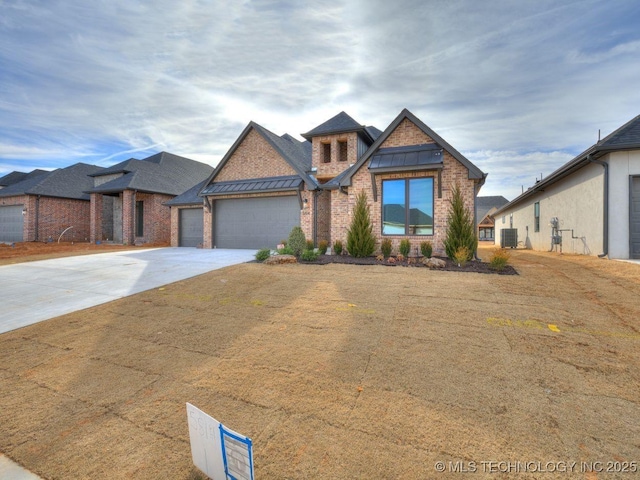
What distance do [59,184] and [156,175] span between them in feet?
28.6

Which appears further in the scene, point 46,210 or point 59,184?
point 59,184

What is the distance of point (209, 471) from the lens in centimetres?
175

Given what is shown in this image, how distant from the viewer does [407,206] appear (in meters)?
11.2

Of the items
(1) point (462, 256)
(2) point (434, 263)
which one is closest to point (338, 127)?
(2) point (434, 263)

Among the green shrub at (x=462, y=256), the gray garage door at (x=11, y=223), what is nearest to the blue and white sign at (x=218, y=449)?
the green shrub at (x=462, y=256)

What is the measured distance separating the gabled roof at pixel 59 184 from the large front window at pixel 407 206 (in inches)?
1023

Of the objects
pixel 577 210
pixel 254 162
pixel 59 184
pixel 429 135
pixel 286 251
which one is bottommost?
pixel 286 251

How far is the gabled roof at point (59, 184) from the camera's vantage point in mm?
22406

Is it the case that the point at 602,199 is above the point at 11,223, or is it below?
above

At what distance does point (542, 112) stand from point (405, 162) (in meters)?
7.50

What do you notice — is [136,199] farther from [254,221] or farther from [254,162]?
[254,221]

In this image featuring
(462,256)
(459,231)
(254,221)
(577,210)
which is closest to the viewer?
(462,256)

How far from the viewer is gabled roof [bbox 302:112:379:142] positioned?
16078mm

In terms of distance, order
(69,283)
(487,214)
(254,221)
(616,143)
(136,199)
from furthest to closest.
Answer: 1. (487,214)
2. (136,199)
3. (254,221)
4. (616,143)
5. (69,283)
